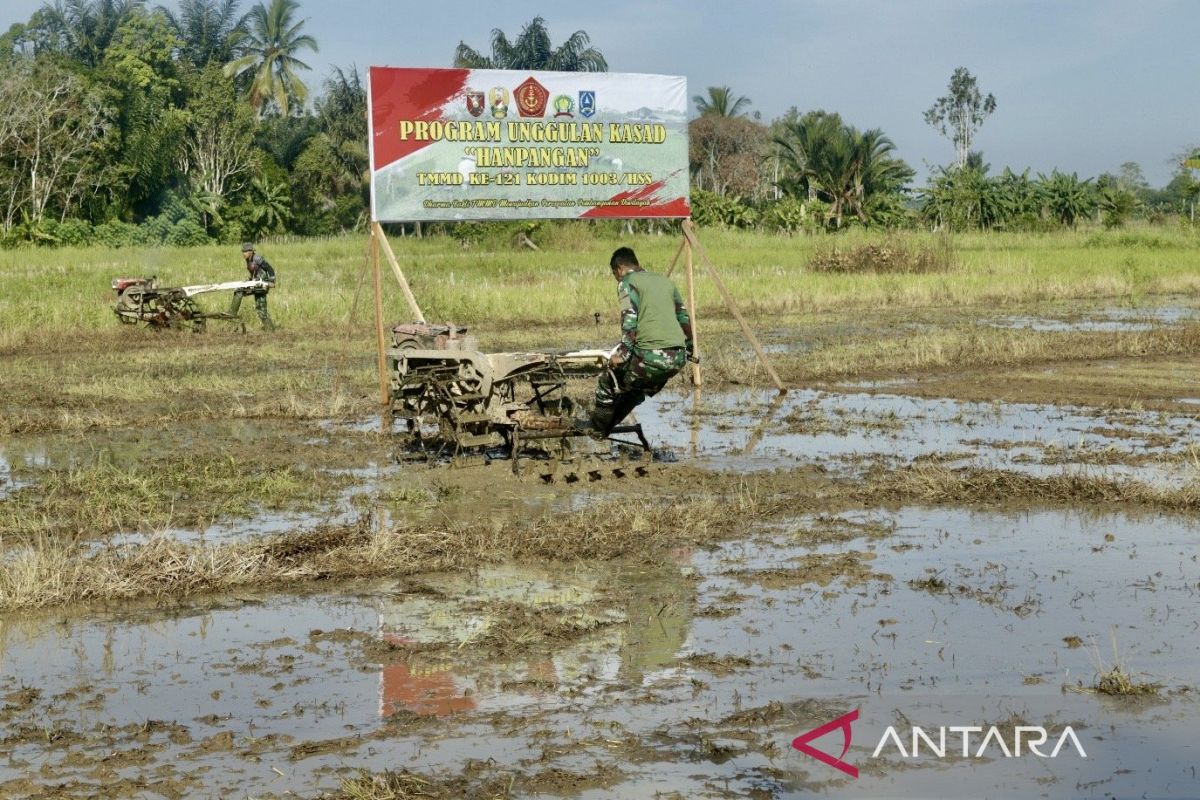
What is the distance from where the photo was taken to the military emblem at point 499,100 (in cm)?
1542

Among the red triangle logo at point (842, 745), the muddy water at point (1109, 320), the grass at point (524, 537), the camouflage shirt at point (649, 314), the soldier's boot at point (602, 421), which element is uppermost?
the camouflage shirt at point (649, 314)

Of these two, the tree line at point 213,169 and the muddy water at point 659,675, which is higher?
the tree line at point 213,169

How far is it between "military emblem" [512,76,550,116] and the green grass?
8901 millimetres

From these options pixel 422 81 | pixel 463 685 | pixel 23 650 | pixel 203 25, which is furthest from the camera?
pixel 203 25

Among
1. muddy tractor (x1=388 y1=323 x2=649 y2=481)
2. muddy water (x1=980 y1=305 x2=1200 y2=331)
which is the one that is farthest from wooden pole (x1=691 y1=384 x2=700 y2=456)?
muddy water (x1=980 y1=305 x2=1200 y2=331)

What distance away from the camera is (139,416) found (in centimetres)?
1492

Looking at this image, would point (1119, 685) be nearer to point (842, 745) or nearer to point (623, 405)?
point (842, 745)

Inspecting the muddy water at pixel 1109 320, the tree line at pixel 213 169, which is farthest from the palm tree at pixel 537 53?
the muddy water at pixel 1109 320

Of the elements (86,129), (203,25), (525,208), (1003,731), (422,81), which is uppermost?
(203,25)

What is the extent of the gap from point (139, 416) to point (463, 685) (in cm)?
980

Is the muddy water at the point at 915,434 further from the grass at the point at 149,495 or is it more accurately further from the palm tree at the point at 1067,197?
the palm tree at the point at 1067,197

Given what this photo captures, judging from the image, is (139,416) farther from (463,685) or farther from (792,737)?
(792,737)

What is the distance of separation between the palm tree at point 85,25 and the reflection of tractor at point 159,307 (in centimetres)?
4548

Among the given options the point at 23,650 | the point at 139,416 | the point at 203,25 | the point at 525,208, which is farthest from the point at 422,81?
the point at 203,25
